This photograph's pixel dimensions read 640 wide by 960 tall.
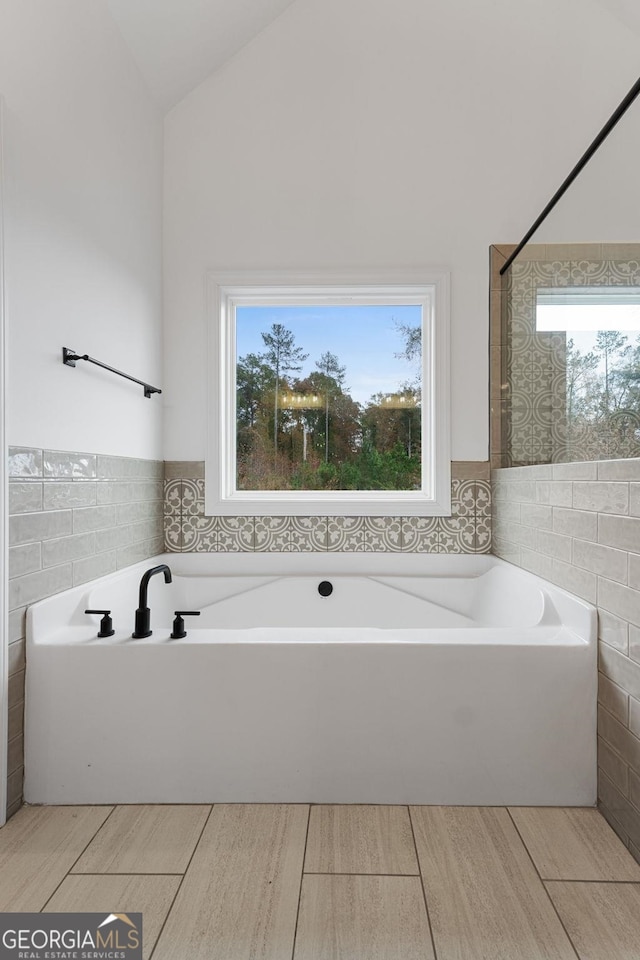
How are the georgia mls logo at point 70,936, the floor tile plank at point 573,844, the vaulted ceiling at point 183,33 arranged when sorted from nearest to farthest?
the georgia mls logo at point 70,936 → the floor tile plank at point 573,844 → the vaulted ceiling at point 183,33

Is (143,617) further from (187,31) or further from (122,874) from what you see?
(187,31)

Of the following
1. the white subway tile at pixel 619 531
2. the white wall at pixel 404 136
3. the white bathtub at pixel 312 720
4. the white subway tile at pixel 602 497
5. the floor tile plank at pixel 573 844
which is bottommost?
the floor tile plank at pixel 573 844

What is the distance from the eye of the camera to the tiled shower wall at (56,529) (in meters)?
1.53

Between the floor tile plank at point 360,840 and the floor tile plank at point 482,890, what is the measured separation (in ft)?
0.13

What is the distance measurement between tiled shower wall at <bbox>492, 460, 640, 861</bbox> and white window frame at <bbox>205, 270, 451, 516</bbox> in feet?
2.71

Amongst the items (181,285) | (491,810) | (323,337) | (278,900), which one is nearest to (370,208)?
(323,337)

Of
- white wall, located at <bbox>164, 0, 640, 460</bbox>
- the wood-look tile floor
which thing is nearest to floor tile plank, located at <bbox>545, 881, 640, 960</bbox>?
the wood-look tile floor

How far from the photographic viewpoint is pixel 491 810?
1575 mm

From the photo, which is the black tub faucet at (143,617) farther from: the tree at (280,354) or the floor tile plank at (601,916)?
the tree at (280,354)

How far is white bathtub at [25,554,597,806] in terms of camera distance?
62.9 inches

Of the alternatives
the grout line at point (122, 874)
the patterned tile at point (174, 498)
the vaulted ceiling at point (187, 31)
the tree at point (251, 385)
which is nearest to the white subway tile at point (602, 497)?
the grout line at point (122, 874)

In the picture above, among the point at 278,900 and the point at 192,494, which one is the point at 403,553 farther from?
the point at 278,900

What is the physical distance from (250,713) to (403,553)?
48.6 inches

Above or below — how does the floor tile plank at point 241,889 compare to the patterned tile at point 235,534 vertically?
below
